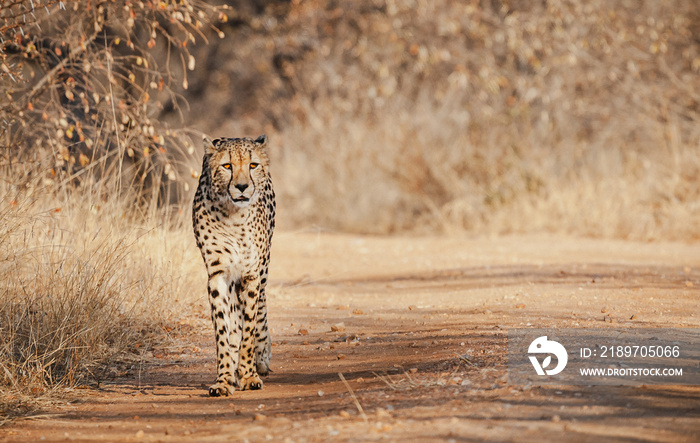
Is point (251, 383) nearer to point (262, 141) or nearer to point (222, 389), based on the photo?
point (222, 389)

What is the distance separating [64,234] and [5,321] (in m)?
1.29

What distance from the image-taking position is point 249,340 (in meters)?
5.21

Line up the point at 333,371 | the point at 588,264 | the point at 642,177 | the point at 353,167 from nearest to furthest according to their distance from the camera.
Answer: the point at 333,371 < the point at 588,264 < the point at 642,177 < the point at 353,167

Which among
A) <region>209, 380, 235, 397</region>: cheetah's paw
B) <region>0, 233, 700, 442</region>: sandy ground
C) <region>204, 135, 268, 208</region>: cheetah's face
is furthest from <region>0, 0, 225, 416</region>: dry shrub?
<region>204, 135, 268, 208</region>: cheetah's face

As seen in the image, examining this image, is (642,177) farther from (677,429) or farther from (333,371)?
(677,429)

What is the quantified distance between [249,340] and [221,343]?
0.18 m

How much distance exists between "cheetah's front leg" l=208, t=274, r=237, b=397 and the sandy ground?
0.07 metres

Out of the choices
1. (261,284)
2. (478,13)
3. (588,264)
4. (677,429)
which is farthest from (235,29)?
(677,429)

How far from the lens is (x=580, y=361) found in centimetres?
500

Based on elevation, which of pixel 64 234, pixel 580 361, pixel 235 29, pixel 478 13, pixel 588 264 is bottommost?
pixel 580 361

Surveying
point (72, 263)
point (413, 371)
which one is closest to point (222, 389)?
point (413, 371)

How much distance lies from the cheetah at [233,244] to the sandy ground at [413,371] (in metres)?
0.24

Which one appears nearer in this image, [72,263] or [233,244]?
[233,244]

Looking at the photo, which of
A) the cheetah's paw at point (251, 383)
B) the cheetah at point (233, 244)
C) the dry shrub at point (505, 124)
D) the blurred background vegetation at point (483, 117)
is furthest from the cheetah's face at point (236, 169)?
the dry shrub at point (505, 124)
